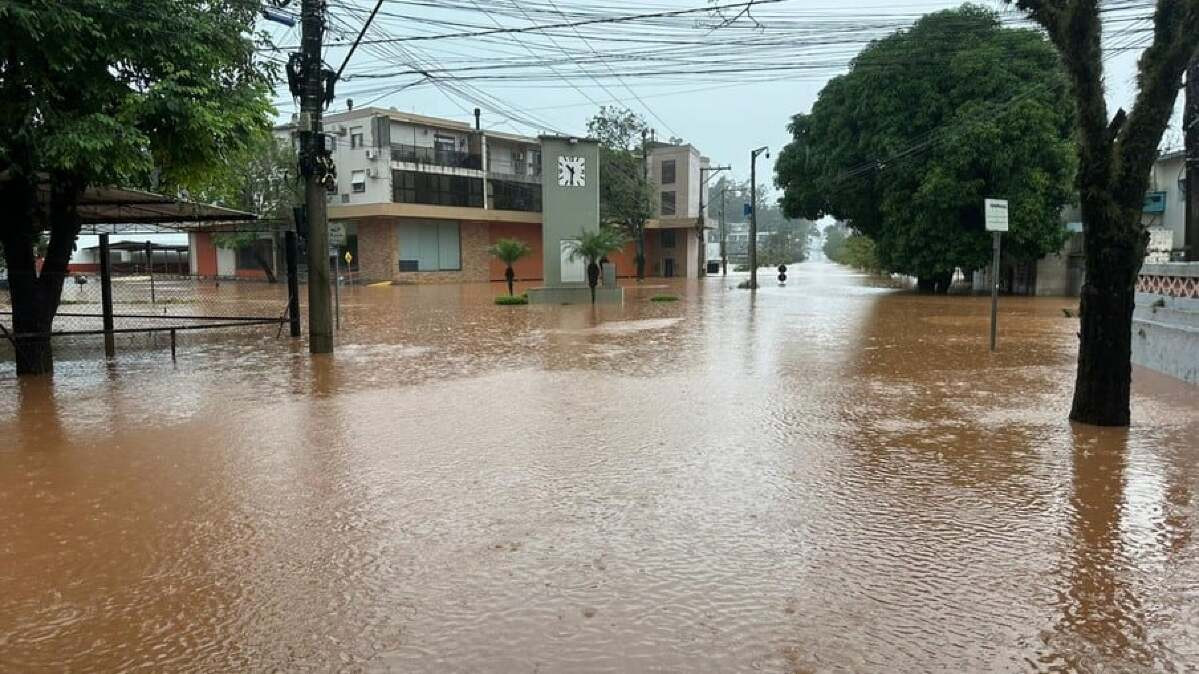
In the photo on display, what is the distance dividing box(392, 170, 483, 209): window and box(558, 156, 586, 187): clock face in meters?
21.9

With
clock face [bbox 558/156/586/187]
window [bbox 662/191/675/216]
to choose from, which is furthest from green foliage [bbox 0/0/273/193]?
window [bbox 662/191/675/216]

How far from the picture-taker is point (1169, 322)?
11.1 metres

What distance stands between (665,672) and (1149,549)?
3.11 meters

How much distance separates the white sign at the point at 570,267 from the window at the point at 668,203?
36.2 metres

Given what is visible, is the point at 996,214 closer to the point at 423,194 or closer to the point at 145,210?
the point at 145,210

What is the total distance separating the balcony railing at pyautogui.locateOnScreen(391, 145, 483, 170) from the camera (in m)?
47.4

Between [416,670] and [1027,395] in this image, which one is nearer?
[416,670]

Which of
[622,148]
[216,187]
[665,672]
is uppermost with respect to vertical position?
[622,148]

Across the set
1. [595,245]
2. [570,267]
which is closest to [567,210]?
[570,267]

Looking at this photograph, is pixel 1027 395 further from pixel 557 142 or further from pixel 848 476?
pixel 557 142

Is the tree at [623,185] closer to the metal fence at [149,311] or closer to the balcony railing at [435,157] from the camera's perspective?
the balcony railing at [435,157]

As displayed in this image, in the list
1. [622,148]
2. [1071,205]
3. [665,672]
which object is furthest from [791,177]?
[665,672]

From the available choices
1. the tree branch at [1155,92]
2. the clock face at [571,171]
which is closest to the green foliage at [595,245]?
the clock face at [571,171]

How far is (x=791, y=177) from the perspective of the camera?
35031 mm
